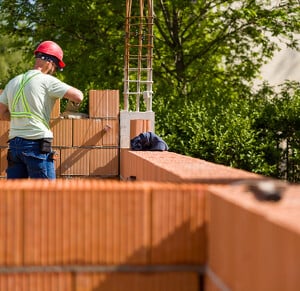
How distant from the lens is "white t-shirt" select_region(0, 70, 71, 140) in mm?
7199

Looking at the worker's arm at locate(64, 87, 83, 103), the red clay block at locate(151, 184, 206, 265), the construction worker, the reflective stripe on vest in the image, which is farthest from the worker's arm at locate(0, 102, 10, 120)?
the red clay block at locate(151, 184, 206, 265)

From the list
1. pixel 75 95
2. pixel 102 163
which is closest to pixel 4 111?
pixel 75 95

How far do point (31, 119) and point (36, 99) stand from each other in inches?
7.5

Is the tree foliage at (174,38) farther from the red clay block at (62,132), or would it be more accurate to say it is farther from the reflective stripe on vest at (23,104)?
the reflective stripe on vest at (23,104)

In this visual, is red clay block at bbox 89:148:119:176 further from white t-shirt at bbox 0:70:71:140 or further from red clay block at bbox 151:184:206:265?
red clay block at bbox 151:184:206:265

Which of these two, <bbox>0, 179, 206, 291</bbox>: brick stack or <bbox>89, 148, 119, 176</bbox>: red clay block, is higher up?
<bbox>0, 179, 206, 291</bbox>: brick stack

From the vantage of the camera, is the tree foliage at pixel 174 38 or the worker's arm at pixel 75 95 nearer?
the worker's arm at pixel 75 95

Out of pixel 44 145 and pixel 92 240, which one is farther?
pixel 44 145

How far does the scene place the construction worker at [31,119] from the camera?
7227 mm

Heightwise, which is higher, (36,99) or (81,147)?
(36,99)

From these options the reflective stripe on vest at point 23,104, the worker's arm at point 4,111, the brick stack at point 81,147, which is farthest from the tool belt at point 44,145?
the brick stack at point 81,147

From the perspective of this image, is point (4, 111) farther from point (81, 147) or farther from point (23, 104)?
point (81, 147)

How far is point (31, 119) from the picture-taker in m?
7.30

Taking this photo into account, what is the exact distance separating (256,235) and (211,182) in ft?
4.25
